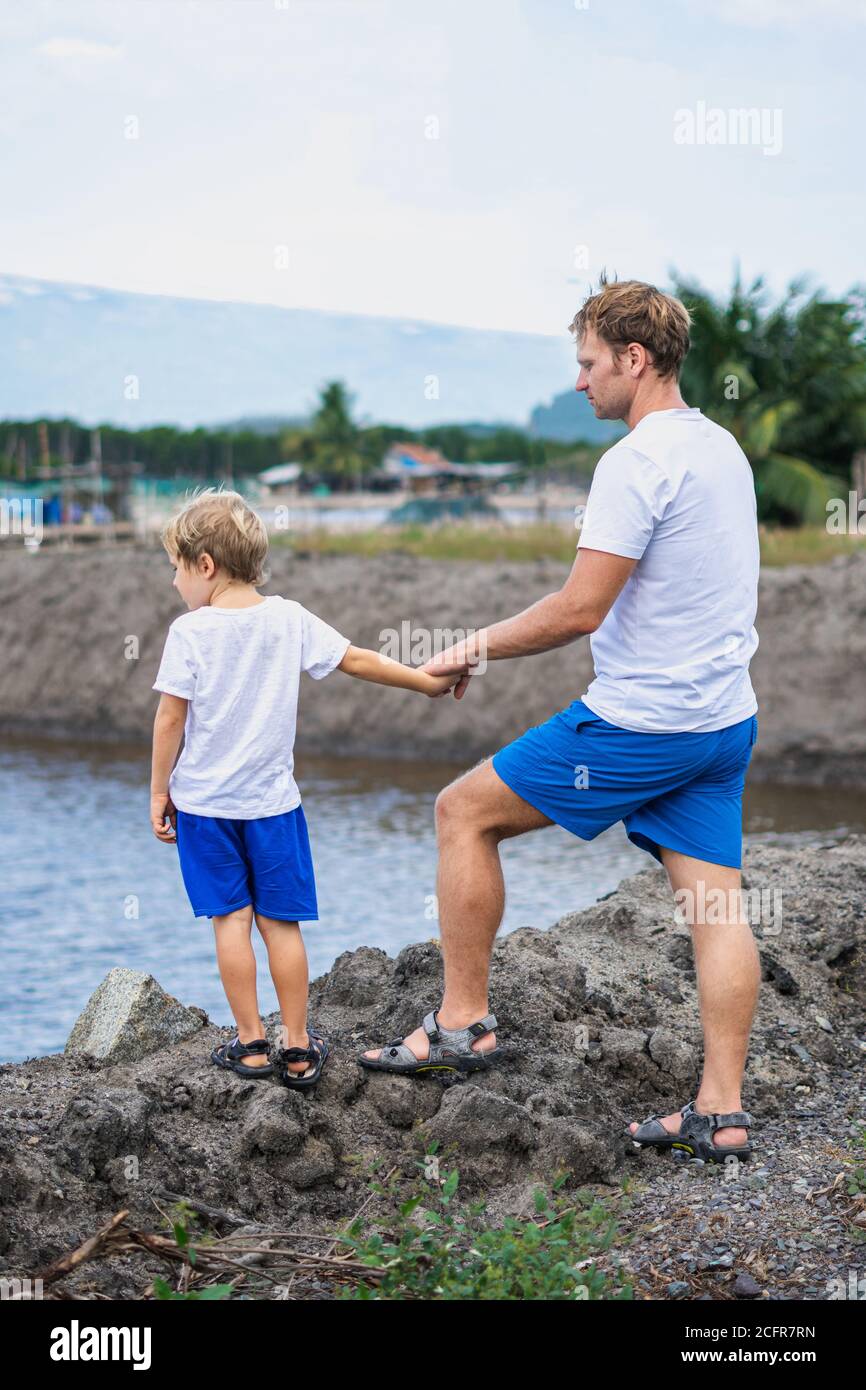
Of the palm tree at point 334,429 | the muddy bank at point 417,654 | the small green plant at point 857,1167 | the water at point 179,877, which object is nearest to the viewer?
the small green plant at point 857,1167

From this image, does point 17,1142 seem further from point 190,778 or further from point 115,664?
point 115,664

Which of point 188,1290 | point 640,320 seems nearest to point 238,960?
point 188,1290

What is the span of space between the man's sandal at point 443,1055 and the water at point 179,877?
6.93ft

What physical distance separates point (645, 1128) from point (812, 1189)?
44 centimetres

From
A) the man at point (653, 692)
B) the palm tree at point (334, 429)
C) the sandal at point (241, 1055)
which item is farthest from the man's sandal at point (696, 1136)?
the palm tree at point (334, 429)

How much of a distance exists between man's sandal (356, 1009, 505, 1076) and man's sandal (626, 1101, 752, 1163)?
1.41 feet

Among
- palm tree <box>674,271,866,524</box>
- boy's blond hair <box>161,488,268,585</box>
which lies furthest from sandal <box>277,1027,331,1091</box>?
palm tree <box>674,271,866,524</box>

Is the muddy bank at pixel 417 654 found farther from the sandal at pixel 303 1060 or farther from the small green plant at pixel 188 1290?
the small green plant at pixel 188 1290

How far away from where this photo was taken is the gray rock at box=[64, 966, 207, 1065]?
14.1ft

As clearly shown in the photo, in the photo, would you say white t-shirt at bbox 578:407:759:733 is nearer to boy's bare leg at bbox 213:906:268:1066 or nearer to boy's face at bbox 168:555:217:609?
boy's face at bbox 168:555:217:609

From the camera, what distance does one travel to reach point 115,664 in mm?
18609

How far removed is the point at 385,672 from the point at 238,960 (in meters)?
0.81

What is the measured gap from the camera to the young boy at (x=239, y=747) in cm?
366
